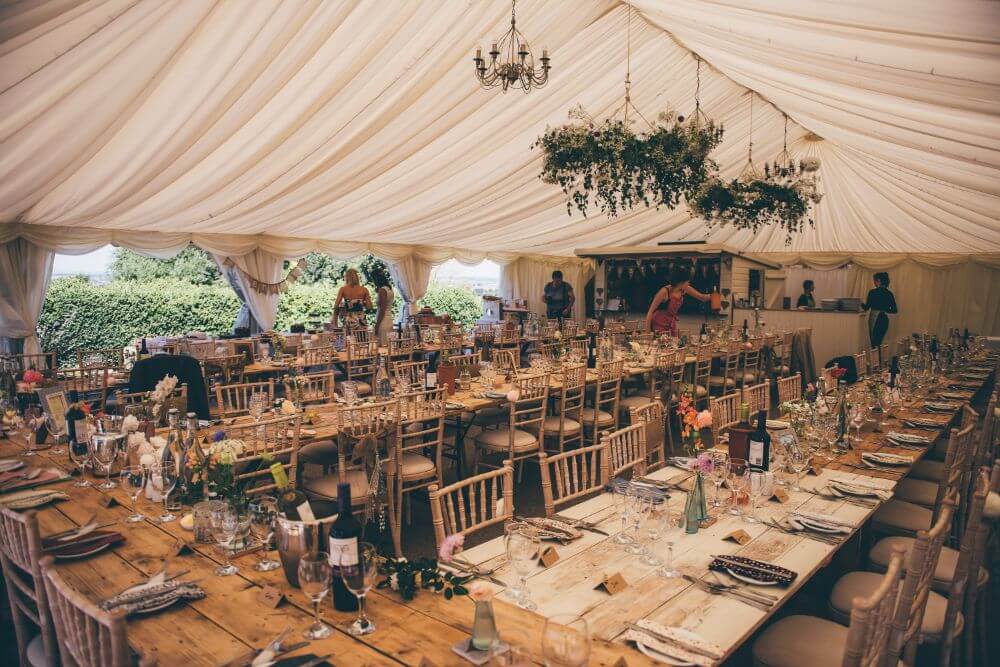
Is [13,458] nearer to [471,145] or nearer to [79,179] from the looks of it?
[79,179]

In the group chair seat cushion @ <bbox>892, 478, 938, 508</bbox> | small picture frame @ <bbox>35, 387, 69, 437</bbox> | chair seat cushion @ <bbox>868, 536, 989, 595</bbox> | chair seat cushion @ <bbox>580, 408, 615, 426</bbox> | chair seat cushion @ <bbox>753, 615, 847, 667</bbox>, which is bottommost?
chair seat cushion @ <bbox>868, 536, 989, 595</bbox>

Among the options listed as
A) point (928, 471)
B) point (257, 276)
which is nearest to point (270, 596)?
point (928, 471)

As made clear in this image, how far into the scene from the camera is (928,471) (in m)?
4.54

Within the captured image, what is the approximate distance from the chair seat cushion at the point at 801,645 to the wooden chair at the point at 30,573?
2.45 m

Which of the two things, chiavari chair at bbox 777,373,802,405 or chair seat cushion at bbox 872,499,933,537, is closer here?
chair seat cushion at bbox 872,499,933,537

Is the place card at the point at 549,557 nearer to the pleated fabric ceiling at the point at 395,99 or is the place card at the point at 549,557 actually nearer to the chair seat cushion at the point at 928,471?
the pleated fabric ceiling at the point at 395,99

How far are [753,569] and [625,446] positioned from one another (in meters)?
1.54

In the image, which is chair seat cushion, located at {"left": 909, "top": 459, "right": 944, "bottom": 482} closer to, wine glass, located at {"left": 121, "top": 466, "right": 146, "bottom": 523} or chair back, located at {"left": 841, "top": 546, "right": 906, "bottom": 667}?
chair back, located at {"left": 841, "top": 546, "right": 906, "bottom": 667}

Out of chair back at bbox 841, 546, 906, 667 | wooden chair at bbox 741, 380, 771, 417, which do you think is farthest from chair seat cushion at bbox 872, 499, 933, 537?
chair back at bbox 841, 546, 906, 667

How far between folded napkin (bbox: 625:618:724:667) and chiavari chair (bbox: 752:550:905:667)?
0.38 metres

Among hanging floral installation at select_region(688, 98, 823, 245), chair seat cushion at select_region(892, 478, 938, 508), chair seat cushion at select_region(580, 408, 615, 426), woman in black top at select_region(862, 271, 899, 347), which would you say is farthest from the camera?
woman in black top at select_region(862, 271, 899, 347)

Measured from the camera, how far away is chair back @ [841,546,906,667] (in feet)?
4.53

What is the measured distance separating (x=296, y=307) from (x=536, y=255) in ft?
22.3

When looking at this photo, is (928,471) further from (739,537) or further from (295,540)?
(295,540)
